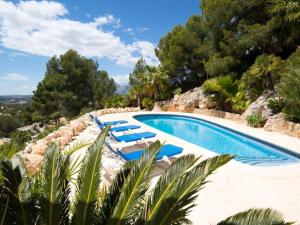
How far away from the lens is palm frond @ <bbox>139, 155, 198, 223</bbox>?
2643 millimetres

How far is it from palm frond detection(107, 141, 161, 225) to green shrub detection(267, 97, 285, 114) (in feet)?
39.9

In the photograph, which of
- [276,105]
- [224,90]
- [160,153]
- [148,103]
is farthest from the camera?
[148,103]

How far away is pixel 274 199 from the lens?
505 centimetres

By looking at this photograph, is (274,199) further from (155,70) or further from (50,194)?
(155,70)

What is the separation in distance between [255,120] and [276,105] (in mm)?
1338

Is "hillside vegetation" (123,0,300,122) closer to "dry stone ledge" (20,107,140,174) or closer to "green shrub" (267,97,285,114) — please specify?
"green shrub" (267,97,285,114)

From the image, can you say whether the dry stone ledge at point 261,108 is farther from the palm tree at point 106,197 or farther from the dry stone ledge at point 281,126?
the palm tree at point 106,197

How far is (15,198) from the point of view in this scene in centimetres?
258

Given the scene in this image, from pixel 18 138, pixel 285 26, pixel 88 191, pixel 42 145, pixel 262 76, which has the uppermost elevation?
pixel 285 26

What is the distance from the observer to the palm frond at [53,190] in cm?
256

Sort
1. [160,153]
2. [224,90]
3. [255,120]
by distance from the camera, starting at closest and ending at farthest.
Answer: [160,153]
[255,120]
[224,90]

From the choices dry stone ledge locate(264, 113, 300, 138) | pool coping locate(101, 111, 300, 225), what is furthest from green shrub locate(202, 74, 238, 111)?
pool coping locate(101, 111, 300, 225)

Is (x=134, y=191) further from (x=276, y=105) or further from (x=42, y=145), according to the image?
(x=276, y=105)

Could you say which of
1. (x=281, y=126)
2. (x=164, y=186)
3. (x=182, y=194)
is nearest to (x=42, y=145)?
(x=164, y=186)
